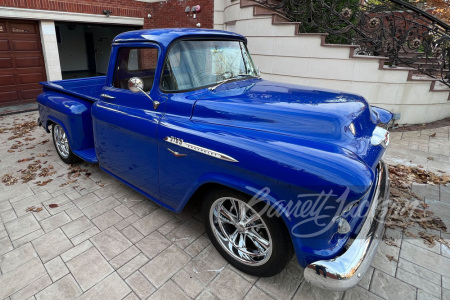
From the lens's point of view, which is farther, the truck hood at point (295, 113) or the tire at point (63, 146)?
the tire at point (63, 146)

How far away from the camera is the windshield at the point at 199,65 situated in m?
2.60

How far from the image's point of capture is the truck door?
2.68m

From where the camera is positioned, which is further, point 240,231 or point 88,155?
point 88,155

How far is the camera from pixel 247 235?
2326 millimetres

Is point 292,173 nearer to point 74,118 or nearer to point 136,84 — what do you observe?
point 136,84

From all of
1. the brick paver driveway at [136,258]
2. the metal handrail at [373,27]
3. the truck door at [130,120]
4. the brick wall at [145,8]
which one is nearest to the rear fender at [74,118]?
the truck door at [130,120]

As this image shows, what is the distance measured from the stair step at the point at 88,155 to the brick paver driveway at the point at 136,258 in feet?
1.46

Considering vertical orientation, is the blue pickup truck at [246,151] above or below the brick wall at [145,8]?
below

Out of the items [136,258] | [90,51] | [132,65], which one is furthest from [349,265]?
[90,51]

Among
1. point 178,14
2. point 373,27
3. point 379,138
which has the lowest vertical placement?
point 379,138

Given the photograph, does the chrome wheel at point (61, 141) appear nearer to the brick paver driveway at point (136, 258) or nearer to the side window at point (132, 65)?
the brick paver driveway at point (136, 258)

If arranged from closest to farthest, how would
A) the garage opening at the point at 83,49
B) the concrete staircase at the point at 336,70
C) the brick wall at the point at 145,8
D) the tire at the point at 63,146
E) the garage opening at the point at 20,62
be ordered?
the tire at the point at 63,146 < the concrete staircase at the point at 336,70 < the garage opening at the point at 20,62 < the brick wall at the point at 145,8 < the garage opening at the point at 83,49

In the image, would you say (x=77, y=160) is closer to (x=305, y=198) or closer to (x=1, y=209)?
(x=1, y=209)

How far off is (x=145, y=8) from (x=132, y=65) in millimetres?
8953
